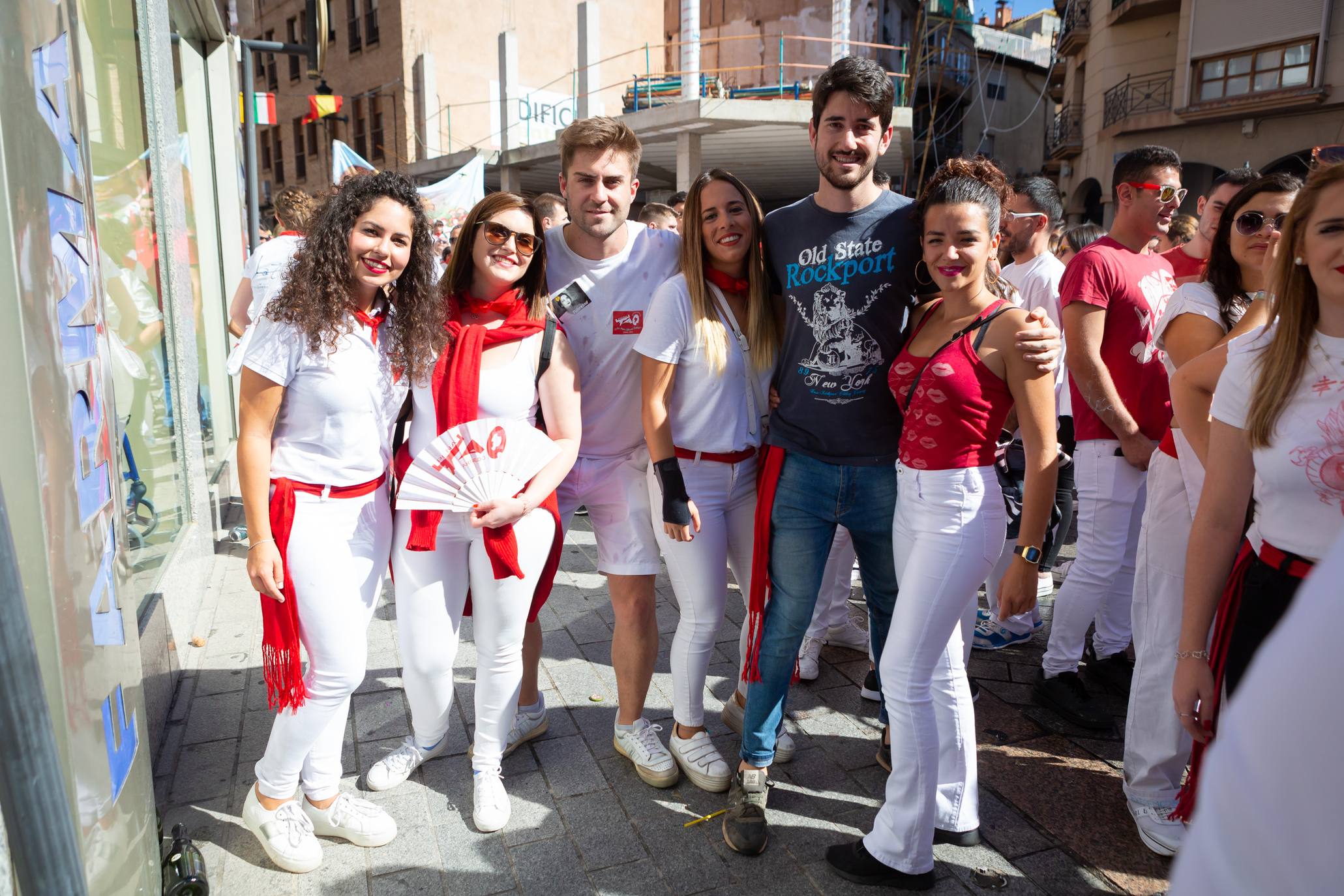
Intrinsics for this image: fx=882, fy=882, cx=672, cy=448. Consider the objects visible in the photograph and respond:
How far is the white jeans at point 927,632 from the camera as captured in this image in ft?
7.95

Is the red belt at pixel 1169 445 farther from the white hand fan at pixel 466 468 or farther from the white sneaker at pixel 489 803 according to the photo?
the white sneaker at pixel 489 803

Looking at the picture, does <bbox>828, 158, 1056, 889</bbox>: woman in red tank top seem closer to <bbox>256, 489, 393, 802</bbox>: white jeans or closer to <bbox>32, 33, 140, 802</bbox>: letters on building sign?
<bbox>256, 489, 393, 802</bbox>: white jeans

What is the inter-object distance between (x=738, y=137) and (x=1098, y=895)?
15608 mm

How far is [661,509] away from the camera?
9.70 feet

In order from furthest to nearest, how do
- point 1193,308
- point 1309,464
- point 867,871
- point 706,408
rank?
point 706,408 < point 1193,308 < point 867,871 < point 1309,464

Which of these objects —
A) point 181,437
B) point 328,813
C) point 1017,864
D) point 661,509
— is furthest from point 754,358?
point 181,437

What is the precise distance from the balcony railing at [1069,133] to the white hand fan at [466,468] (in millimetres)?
28775

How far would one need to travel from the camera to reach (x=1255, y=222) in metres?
2.82

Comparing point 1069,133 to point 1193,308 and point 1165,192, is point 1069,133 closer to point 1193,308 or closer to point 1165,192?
point 1165,192

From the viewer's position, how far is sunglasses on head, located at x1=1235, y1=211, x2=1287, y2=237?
280 centimetres

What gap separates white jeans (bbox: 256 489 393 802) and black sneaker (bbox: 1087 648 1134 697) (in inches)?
121

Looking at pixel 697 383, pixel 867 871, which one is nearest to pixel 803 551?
pixel 697 383

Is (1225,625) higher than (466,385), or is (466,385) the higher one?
(466,385)

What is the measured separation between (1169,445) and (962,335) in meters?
1.02
